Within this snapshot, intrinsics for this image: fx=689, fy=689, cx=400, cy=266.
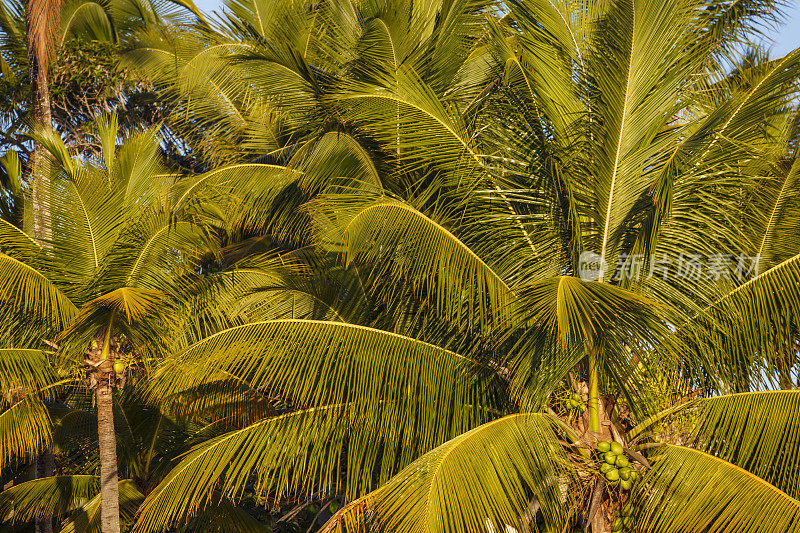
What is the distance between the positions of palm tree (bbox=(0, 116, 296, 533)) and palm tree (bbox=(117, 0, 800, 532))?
160cm

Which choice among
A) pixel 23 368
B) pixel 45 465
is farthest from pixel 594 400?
pixel 45 465

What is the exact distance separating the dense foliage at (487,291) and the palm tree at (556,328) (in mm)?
24

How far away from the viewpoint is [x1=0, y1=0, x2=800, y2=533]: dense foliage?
474cm

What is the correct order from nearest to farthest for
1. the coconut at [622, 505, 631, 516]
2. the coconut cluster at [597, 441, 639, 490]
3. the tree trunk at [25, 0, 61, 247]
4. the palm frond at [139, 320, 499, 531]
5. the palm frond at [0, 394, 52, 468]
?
the coconut cluster at [597, 441, 639, 490], the coconut at [622, 505, 631, 516], the palm frond at [139, 320, 499, 531], the tree trunk at [25, 0, 61, 247], the palm frond at [0, 394, 52, 468]

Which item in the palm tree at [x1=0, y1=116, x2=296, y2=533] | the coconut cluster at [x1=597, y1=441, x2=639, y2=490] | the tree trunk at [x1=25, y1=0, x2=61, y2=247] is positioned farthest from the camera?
the tree trunk at [x1=25, y1=0, x2=61, y2=247]

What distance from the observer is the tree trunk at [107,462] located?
730 centimetres

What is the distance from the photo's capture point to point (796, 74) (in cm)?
470

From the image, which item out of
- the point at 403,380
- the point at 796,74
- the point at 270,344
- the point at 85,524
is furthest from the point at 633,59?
the point at 85,524

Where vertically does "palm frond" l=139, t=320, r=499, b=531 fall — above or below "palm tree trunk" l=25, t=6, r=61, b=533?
below

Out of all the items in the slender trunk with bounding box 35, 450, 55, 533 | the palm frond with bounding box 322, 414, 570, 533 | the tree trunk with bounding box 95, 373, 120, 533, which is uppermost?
the palm frond with bounding box 322, 414, 570, 533

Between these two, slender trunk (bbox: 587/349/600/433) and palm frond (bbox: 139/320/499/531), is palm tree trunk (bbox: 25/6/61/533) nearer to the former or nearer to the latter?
palm frond (bbox: 139/320/499/531)

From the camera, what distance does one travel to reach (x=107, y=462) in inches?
291

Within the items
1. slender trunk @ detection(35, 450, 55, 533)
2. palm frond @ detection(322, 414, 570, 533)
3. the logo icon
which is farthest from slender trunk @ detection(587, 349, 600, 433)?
slender trunk @ detection(35, 450, 55, 533)

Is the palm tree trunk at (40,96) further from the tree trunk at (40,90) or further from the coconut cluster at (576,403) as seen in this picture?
the coconut cluster at (576,403)
